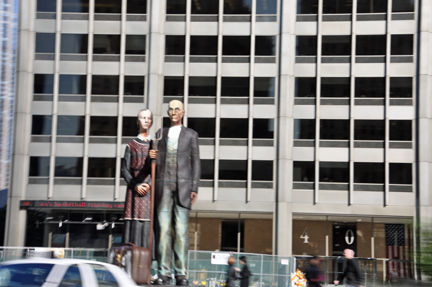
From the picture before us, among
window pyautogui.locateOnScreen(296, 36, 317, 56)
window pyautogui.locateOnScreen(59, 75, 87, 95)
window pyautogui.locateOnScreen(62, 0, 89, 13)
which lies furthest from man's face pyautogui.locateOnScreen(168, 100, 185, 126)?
window pyautogui.locateOnScreen(62, 0, 89, 13)

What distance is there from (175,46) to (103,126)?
769 centimetres

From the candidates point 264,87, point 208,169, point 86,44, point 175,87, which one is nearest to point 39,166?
point 86,44

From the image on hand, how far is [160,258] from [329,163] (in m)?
27.3

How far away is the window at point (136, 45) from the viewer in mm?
39906

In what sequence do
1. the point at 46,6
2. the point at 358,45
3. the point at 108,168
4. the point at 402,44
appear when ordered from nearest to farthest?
the point at 402,44, the point at 358,45, the point at 108,168, the point at 46,6

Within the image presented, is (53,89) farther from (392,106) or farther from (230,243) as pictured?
(392,106)

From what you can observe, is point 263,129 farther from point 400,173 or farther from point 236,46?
point 400,173

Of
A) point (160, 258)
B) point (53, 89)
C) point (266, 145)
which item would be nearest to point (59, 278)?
point (160, 258)

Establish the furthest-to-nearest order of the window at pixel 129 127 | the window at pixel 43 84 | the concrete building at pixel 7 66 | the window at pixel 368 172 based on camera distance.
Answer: the concrete building at pixel 7 66
the window at pixel 43 84
the window at pixel 129 127
the window at pixel 368 172

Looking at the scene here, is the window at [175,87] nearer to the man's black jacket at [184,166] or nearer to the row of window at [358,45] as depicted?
the row of window at [358,45]

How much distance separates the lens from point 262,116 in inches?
1518

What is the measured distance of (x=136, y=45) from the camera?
3997cm

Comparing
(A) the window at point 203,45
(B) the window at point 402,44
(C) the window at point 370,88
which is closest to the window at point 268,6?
(A) the window at point 203,45

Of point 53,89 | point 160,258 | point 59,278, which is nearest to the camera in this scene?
point 59,278
